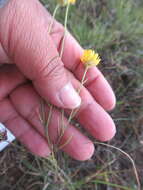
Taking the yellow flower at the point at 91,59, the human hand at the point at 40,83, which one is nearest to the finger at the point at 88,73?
the human hand at the point at 40,83

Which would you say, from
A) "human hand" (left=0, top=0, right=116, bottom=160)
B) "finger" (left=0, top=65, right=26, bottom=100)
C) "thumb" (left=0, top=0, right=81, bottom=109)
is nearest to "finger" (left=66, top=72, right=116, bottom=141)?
"human hand" (left=0, top=0, right=116, bottom=160)

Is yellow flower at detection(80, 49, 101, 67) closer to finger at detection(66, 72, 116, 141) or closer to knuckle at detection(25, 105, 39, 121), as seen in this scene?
finger at detection(66, 72, 116, 141)

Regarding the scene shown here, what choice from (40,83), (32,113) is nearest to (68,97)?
(40,83)

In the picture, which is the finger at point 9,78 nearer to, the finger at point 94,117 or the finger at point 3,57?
the finger at point 3,57

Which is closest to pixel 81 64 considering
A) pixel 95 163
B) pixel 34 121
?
pixel 34 121

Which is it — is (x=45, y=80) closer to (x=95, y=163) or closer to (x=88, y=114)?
(x=88, y=114)

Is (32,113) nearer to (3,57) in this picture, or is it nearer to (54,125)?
(54,125)

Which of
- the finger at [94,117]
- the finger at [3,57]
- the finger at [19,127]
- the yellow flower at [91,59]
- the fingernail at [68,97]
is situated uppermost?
the finger at [3,57]
